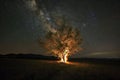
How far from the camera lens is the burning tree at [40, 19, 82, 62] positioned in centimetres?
6531

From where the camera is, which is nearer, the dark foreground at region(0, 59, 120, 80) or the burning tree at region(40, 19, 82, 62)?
the dark foreground at region(0, 59, 120, 80)

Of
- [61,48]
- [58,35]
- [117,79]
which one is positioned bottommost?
[117,79]

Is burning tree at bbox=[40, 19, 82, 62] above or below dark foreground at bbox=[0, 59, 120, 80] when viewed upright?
above

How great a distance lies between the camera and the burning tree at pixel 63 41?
214ft

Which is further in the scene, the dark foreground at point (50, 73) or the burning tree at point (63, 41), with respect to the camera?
the burning tree at point (63, 41)

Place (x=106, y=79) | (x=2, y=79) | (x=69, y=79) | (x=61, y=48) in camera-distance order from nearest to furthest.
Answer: (x=2, y=79) < (x=69, y=79) < (x=106, y=79) < (x=61, y=48)

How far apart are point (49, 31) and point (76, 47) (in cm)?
1092

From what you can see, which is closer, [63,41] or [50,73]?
[50,73]

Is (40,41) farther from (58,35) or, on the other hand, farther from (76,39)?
(76,39)

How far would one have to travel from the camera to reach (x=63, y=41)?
2579 inches

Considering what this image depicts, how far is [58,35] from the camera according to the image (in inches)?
2598

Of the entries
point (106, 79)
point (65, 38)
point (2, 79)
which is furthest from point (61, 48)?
point (2, 79)

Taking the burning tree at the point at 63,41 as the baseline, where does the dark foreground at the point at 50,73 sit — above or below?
below

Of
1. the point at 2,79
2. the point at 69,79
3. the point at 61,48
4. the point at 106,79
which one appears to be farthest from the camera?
the point at 61,48
